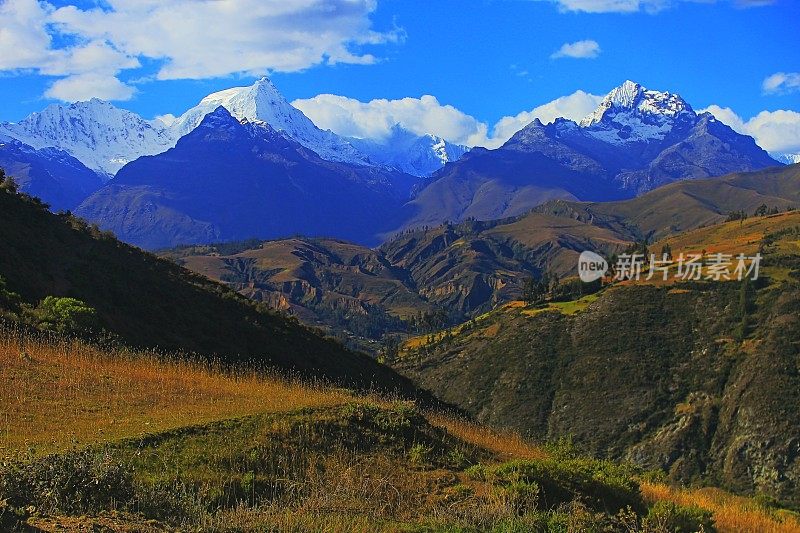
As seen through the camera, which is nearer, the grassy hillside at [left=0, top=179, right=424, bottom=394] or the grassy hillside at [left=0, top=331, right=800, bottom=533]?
the grassy hillside at [left=0, top=331, right=800, bottom=533]

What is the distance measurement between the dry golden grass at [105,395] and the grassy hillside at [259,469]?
0.14ft

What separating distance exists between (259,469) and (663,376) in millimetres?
94167

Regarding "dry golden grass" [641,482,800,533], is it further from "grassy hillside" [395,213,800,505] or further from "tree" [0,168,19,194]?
"grassy hillside" [395,213,800,505]

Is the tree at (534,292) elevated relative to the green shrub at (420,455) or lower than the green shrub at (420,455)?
elevated

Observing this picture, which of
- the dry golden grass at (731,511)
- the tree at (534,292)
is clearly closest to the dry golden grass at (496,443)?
the dry golden grass at (731,511)

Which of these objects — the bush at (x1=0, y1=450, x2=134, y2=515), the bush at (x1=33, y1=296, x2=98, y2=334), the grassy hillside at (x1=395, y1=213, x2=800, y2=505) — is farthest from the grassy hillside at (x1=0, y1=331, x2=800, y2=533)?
the grassy hillside at (x1=395, y1=213, x2=800, y2=505)

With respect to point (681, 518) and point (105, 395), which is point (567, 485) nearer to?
point (681, 518)

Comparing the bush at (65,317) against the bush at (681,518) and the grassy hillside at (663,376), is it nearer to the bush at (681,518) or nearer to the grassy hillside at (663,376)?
the bush at (681,518)

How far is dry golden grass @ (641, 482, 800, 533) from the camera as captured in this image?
499 inches

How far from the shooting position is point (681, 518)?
11.4m

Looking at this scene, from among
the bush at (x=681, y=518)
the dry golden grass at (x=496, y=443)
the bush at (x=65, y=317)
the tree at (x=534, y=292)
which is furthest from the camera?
the tree at (x=534, y=292)

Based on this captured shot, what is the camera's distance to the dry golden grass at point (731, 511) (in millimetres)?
12672

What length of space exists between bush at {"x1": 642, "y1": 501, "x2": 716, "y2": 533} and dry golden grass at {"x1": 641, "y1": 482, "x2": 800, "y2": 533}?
21.8 inches

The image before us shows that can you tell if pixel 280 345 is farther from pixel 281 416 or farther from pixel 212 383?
pixel 281 416
